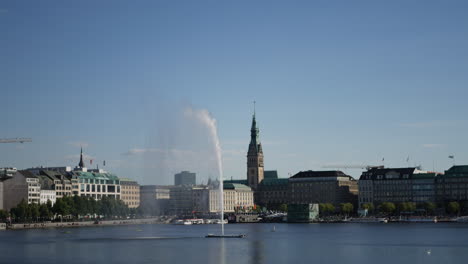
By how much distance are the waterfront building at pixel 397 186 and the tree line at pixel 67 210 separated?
57.9m

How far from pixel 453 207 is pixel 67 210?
3108 inches

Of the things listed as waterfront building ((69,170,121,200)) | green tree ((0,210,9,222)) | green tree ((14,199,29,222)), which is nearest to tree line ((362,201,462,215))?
waterfront building ((69,170,121,200))

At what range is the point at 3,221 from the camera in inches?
5512

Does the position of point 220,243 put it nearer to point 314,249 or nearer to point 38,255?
point 314,249

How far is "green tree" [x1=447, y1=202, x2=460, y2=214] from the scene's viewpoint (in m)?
166

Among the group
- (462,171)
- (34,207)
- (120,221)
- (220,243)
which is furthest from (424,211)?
(220,243)

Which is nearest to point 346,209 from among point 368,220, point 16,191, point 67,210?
point 368,220

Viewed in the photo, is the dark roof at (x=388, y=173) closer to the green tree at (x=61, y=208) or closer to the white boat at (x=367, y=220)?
the white boat at (x=367, y=220)

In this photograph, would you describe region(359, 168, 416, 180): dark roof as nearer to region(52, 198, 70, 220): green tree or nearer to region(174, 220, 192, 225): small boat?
region(174, 220, 192, 225): small boat

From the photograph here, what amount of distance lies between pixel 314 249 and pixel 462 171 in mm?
108461

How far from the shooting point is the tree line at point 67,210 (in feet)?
453

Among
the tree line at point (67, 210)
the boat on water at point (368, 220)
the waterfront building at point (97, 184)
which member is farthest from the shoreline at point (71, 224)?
the boat on water at point (368, 220)

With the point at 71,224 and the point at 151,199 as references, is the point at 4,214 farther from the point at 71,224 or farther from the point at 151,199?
the point at 151,199

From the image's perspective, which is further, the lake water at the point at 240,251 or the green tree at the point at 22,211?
the green tree at the point at 22,211
